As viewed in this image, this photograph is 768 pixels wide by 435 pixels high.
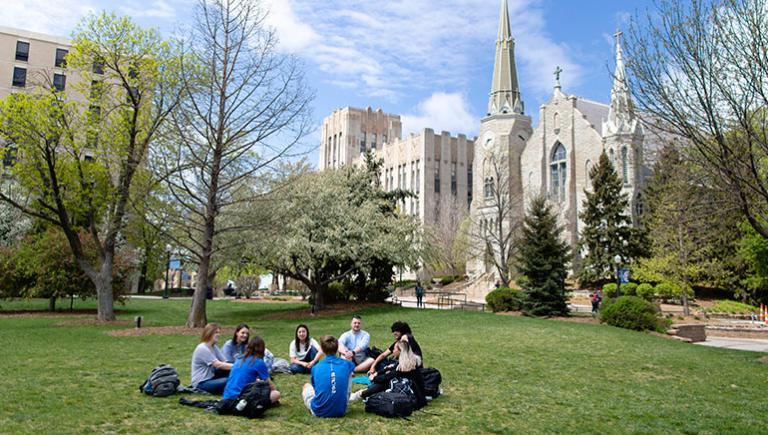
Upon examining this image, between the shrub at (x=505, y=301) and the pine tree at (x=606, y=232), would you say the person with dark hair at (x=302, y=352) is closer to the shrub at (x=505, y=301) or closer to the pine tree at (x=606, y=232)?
the shrub at (x=505, y=301)

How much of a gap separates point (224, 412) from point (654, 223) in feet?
118

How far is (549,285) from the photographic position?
928 inches

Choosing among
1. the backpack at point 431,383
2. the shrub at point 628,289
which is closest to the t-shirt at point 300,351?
the backpack at point 431,383

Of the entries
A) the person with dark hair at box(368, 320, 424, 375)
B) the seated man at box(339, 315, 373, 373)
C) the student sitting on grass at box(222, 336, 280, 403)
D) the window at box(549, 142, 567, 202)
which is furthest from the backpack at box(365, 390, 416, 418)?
the window at box(549, 142, 567, 202)

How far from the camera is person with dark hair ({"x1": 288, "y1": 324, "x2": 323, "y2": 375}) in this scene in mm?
9531

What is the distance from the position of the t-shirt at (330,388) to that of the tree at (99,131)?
1537cm

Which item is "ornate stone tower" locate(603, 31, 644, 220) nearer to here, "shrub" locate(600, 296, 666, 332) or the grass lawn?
"shrub" locate(600, 296, 666, 332)

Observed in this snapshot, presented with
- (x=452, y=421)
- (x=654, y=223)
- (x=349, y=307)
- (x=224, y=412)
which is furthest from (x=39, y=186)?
(x=654, y=223)

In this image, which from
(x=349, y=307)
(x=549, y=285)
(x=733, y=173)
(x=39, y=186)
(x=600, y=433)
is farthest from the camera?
(x=349, y=307)

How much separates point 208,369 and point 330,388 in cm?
223

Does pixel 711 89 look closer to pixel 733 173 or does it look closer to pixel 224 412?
pixel 733 173

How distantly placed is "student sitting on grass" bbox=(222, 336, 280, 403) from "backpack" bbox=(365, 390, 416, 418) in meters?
1.25

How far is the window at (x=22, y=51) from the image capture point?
5469cm

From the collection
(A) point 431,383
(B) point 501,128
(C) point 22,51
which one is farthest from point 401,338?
(C) point 22,51
